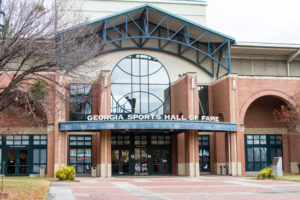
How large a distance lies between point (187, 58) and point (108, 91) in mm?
11579

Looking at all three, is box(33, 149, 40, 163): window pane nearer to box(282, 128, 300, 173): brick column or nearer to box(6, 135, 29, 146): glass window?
box(6, 135, 29, 146): glass window

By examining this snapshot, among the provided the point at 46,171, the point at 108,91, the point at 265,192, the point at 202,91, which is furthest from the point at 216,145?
the point at 265,192

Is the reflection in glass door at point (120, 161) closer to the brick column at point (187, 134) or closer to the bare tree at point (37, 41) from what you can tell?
the brick column at point (187, 134)

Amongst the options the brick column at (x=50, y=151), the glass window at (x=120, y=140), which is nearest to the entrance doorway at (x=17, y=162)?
the brick column at (x=50, y=151)

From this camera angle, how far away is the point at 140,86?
4131 cm

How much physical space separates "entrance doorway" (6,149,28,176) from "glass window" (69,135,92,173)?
418 cm

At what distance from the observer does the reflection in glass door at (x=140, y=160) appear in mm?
39906

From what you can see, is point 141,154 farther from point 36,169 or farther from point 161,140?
point 36,169

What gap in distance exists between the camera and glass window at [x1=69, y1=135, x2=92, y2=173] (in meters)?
39.5

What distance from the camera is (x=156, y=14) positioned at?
40531 mm

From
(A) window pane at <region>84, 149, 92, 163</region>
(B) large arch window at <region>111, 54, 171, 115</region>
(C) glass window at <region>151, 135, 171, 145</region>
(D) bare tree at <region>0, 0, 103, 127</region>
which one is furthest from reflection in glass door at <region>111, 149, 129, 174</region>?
(D) bare tree at <region>0, 0, 103, 127</region>

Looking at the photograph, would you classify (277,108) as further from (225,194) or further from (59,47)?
(59,47)

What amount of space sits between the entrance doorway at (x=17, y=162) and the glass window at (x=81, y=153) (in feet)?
13.7

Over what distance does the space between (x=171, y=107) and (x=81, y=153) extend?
32.6ft
